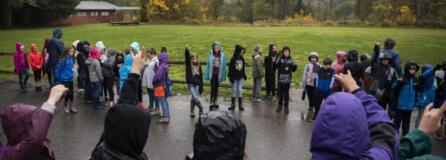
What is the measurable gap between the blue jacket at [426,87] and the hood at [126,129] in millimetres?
7478

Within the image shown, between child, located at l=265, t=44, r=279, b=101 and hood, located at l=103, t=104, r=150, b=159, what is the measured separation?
32.3ft

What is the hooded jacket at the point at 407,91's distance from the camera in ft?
29.0

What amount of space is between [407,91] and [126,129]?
6949 millimetres

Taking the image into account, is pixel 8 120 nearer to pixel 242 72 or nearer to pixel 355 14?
pixel 242 72

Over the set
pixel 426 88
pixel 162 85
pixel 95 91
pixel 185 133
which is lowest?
pixel 185 133

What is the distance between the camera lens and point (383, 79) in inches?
360

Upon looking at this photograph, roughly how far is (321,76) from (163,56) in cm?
361

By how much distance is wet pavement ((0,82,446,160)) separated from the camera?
330 inches

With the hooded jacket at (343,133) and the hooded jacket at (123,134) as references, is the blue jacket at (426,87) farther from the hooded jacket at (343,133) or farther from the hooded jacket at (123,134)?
the hooded jacket at (123,134)

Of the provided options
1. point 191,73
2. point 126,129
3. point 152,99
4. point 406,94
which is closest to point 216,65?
point 191,73

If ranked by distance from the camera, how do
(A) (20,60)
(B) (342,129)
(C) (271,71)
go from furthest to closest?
(A) (20,60) → (C) (271,71) → (B) (342,129)

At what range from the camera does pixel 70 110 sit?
11516 mm

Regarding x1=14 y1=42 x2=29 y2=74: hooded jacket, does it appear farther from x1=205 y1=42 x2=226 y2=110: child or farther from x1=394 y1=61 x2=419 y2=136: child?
x1=394 y1=61 x2=419 y2=136: child

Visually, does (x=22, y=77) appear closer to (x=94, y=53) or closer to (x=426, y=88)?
(x=94, y=53)
